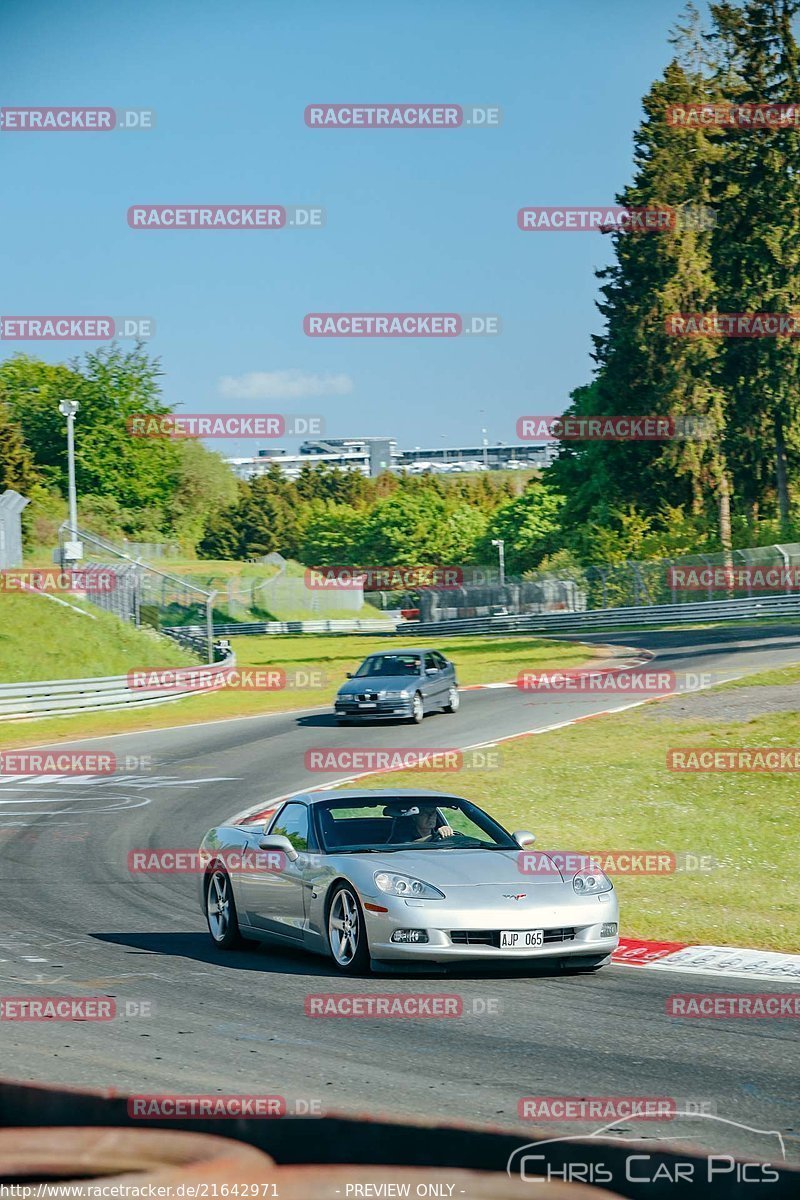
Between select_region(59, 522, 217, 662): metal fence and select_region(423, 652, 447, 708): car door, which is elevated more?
select_region(59, 522, 217, 662): metal fence

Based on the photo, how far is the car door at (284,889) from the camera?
11.0 meters

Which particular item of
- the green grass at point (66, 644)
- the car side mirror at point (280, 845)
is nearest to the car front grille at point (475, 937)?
the car side mirror at point (280, 845)

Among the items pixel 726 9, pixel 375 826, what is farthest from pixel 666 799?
pixel 726 9

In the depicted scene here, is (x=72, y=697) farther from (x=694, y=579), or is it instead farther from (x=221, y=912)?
(x=694, y=579)

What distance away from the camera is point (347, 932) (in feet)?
34.0

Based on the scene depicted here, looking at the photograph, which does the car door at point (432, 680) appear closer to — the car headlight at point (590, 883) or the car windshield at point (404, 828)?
the car windshield at point (404, 828)

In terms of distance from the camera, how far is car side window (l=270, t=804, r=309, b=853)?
445 inches

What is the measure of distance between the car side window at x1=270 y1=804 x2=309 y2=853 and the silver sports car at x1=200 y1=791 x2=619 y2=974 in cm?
1

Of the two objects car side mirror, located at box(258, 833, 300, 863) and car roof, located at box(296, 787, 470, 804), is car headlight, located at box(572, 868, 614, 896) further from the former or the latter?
car side mirror, located at box(258, 833, 300, 863)

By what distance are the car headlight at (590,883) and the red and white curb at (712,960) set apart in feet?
2.91

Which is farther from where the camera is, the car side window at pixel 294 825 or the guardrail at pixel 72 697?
→ the guardrail at pixel 72 697

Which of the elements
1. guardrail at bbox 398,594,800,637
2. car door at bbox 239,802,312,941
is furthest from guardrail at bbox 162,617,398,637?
car door at bbox 239,802,312,941

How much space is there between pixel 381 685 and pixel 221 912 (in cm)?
2040

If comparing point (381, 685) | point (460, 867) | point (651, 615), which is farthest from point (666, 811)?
point (651, 615)
